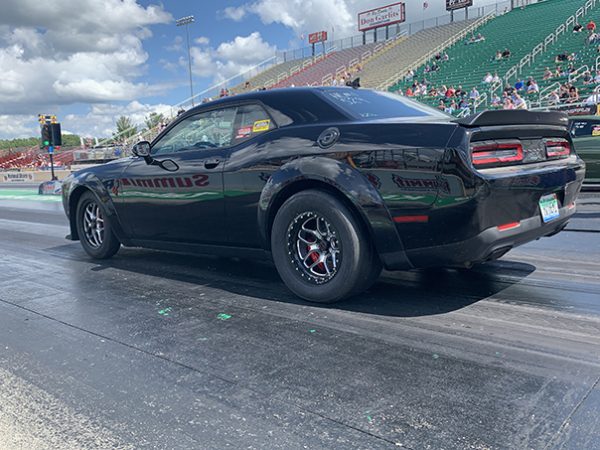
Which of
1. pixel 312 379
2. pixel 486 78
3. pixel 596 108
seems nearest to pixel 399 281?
pixel 312 379

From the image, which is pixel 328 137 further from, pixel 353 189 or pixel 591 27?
pixel 591 27

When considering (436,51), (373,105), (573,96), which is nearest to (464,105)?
(573,96)

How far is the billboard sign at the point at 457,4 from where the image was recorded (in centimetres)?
4072

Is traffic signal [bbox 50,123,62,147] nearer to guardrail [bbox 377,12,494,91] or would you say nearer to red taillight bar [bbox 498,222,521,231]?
guardrail [bbox 377,12,494,91]

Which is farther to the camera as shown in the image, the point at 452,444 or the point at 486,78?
the point at 486,78

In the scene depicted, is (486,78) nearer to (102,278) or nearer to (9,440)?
(102,278)

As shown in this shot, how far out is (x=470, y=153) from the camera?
312cm

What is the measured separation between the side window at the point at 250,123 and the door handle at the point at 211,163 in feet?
0.70

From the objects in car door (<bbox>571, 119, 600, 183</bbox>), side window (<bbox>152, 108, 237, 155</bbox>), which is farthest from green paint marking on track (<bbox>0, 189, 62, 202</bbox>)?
car door (<bbox>571, 119, 600, 183</bbox>)

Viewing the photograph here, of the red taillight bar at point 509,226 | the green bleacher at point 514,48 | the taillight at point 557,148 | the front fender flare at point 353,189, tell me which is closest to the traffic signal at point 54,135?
the green bleacher at point 514,48

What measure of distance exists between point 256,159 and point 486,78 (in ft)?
74.8

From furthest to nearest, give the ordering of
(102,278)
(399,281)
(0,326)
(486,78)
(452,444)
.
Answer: (486,78) < (102,278) < (399,281) < (0,326) < (452,444)

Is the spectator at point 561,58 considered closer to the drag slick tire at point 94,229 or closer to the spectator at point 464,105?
the spectator at point 464,105

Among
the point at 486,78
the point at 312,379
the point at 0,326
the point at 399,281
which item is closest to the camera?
the point at 312,379
